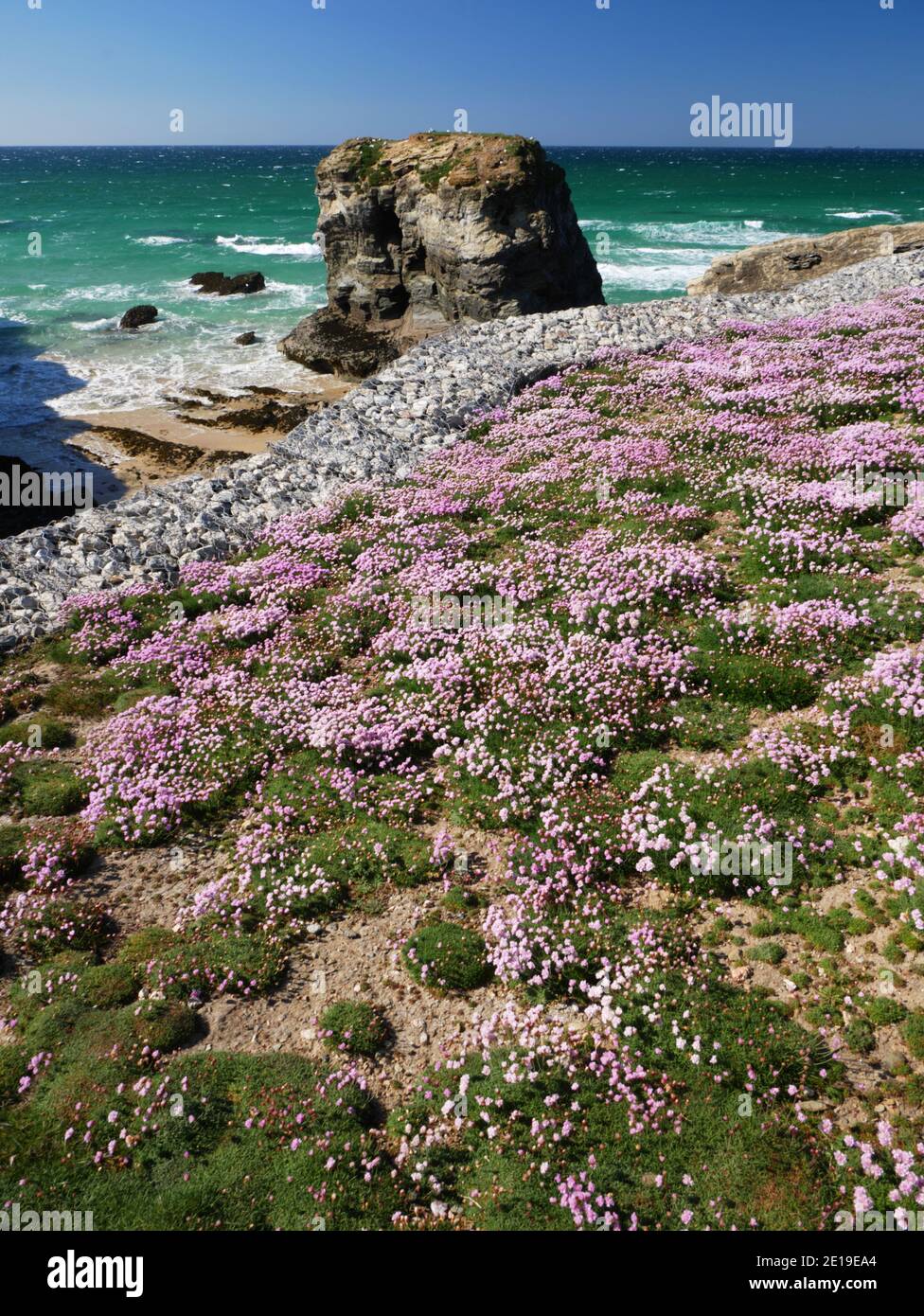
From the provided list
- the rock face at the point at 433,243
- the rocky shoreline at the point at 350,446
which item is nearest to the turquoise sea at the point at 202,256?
the rock face at the point at 433,243

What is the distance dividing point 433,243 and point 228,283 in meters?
37.7

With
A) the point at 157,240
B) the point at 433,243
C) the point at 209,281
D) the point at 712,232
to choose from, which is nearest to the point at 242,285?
the point at 209,281

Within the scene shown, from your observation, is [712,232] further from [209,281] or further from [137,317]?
[137,317]

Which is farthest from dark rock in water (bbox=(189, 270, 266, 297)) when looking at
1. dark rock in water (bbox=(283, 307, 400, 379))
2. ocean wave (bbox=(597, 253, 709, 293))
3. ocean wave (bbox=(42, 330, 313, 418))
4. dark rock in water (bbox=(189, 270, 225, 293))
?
ocean wave (bbox=(597, 253, 709, 293))

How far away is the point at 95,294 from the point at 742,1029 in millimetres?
89544

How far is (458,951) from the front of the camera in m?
8.59

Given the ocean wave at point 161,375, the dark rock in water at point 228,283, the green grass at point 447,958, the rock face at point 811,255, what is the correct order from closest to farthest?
1. the green grass at point 447,958
2. the rock face at point 811,255
3. the ocean wave at point 161,375
4. the dark rock in water at point 228,283

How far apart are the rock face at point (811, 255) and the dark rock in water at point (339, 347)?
24.0m

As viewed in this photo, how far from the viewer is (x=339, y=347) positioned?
50.7 m

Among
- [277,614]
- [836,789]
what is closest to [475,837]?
[836,789]

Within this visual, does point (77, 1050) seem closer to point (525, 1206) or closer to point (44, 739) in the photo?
point (525, 1206)

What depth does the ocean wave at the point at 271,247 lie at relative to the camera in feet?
316

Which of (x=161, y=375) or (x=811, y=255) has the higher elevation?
(x=811, y=255)

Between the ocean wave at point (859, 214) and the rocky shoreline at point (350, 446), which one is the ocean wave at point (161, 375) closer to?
the rocky shoreline at point (350, 446)
